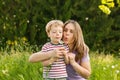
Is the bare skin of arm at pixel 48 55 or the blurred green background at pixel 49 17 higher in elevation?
the blurred green background at pixel 49 17

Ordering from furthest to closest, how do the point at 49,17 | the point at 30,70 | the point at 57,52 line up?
the point at 49,17 → the point at 30,70 → the point at 57,52

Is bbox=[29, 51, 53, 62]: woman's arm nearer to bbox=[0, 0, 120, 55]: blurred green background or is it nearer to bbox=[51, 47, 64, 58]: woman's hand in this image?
bbox=[51, 47, 64, 58]: woman's hand

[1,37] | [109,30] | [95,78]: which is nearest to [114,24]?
[109,30]

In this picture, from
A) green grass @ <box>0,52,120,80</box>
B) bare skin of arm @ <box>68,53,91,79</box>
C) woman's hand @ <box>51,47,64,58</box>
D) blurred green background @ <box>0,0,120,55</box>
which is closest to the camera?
woman's hand @ <box>51,47,64,58</box>

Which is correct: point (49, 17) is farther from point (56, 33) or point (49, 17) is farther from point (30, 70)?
point (56, 33)

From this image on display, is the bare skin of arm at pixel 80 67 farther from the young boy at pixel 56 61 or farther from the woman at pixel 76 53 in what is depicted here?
the young boy at pixel 56 61

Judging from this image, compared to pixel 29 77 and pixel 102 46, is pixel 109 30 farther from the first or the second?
pixel 29 77

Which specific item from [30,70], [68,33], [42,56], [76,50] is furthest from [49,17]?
[42,56]

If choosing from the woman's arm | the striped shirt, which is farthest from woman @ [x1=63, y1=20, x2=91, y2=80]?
the woman's arm

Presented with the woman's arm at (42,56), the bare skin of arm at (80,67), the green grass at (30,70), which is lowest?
the green grass at (30,70)

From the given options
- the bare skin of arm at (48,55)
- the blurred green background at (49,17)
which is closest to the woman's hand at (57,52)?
the bare skin of arm at (48,55)

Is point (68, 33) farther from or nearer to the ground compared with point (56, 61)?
farther from the ground

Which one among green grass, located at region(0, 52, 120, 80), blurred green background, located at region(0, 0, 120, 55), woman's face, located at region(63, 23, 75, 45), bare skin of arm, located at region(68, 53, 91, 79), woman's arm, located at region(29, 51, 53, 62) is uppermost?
blurred green background, located at region(0, 0, 120, 55)

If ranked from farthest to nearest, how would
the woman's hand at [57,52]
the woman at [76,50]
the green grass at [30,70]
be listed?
the green grass at [30,70] → the woman at [76,50] → the woman's hand at [57,52]
